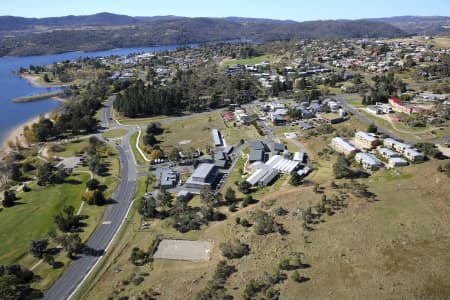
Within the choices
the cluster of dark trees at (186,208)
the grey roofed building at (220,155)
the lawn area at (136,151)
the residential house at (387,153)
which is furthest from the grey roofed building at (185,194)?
the residential house at (387,153)

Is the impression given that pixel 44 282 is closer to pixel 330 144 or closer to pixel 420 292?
pixel 420 292

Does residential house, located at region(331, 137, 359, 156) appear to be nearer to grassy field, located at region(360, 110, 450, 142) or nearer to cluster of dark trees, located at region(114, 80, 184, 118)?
grassy field, located at region(360, 110, 450, 142)

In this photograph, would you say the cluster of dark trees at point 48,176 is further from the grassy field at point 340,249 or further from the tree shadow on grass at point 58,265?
the tree shadow on grass at point 58,265

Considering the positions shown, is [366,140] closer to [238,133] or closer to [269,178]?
[269,178]

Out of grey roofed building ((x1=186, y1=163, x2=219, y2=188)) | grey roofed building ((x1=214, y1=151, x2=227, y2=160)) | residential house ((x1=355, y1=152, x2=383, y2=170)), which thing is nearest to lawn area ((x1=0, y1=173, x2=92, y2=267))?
grey roofed building ((x1=186, y1=163, x2=219, y2=188))

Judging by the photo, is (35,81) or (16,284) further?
(35,81)

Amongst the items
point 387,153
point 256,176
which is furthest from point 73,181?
point 387,153

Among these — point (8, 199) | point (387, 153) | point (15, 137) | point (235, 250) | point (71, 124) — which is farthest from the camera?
point (15, 137)
